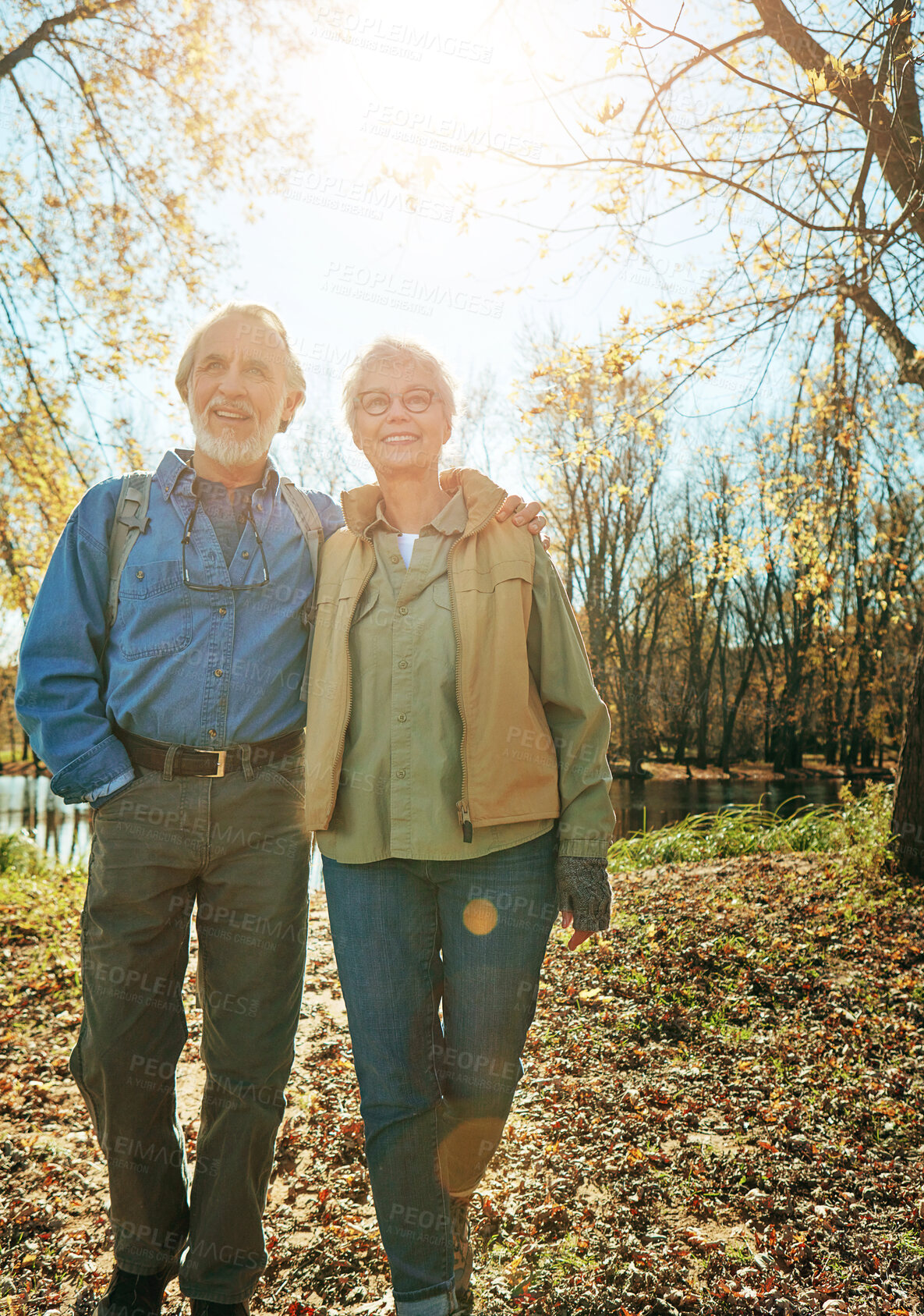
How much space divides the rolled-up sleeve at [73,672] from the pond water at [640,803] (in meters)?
Result: 7.27

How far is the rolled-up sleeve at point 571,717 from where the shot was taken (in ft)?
7.19

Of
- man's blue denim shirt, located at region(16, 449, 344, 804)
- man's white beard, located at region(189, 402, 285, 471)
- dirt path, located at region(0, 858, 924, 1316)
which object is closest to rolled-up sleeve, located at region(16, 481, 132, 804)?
man's blue denim shirt, located at region(16, 449, 344, 804)

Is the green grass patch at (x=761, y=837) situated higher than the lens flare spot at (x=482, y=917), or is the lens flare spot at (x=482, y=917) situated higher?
the lens flare spot at (x=482, y=917)

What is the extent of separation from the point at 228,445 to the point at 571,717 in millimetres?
1296

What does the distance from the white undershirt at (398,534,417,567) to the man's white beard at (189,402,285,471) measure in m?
0.53

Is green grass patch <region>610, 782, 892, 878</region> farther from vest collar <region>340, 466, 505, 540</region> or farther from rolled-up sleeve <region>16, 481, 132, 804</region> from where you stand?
rolled-up sleeve <region>16, 481, 132, 804</region>

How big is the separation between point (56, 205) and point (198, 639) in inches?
283

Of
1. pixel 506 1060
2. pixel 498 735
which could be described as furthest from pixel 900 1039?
pixel 498 735

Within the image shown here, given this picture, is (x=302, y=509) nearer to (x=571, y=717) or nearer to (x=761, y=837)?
(x=571, y=717)

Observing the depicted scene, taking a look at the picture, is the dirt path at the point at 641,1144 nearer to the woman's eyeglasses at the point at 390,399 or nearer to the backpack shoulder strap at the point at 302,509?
the backpack shoulder strap at the point at 302,509

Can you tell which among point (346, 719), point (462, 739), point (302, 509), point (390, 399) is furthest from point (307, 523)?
point (462, 739)

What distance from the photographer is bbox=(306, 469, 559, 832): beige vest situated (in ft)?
6.86

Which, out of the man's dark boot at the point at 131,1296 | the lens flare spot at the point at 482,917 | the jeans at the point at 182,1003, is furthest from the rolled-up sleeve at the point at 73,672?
the man's dark boot at the point at 131,1296

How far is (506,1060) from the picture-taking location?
2131 millimetres
